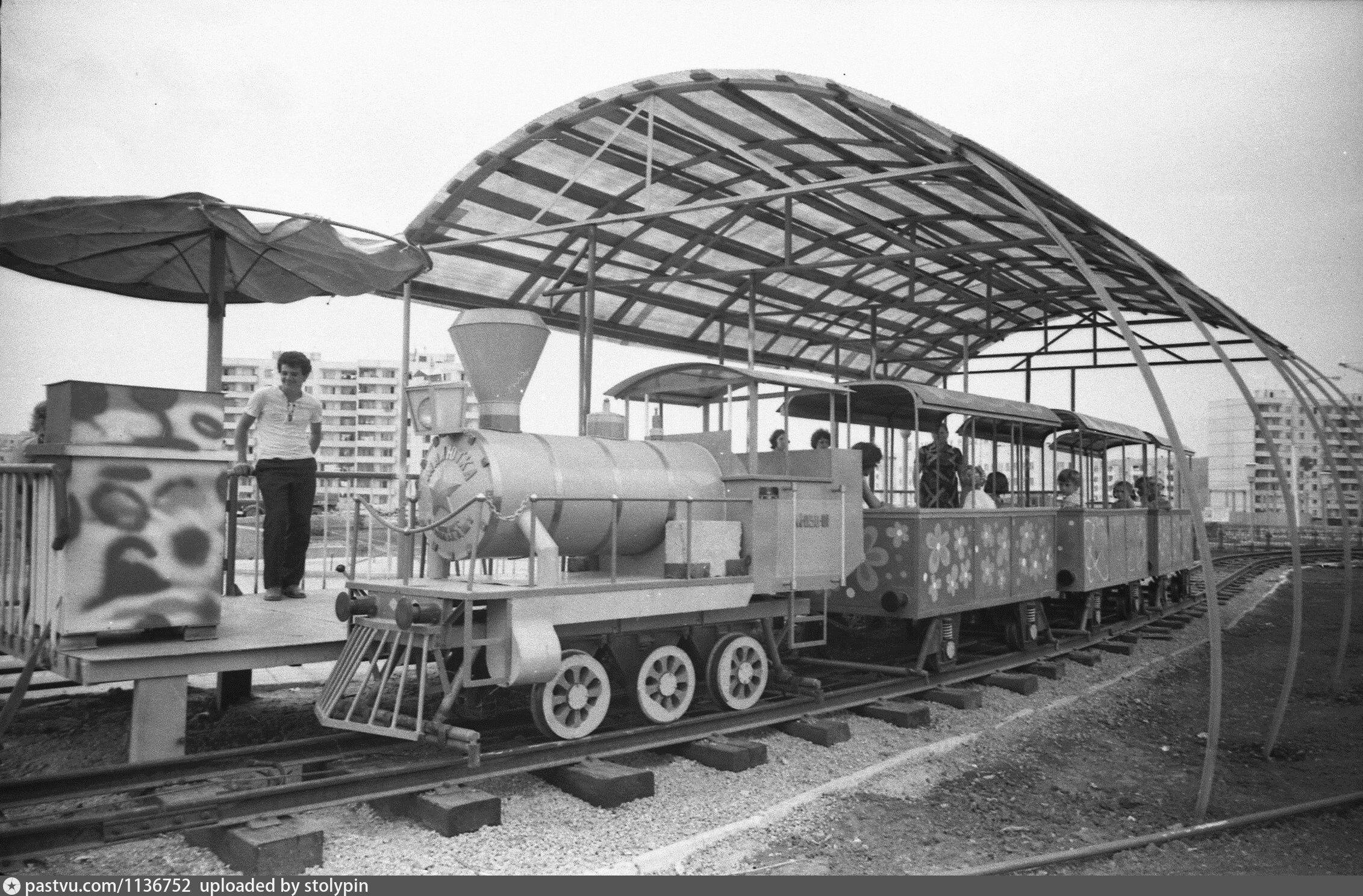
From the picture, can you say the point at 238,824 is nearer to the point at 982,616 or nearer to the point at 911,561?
the point at 911,561

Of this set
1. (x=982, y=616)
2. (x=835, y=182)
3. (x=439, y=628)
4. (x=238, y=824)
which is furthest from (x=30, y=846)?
(x=982, y=616)

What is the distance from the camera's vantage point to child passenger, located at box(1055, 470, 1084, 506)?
45.6ft

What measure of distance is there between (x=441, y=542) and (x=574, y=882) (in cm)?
331

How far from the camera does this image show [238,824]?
5035 mm

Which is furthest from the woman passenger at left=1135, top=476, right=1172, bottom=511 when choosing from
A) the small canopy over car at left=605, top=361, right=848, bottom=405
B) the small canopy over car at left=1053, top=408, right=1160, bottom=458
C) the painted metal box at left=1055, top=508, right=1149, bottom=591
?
the small canopy over car at left=605, top=361, right=848, bottom=405

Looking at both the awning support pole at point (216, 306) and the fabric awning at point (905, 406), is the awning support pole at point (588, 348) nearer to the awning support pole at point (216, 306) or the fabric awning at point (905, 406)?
the fabric awning at point (905, 406)

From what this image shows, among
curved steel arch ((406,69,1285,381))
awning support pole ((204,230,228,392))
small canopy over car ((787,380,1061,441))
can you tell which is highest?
curved steel arch ((406,69,1285,381))

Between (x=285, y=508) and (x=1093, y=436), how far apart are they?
437 inches

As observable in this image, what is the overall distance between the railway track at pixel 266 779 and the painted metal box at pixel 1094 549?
6.40 m

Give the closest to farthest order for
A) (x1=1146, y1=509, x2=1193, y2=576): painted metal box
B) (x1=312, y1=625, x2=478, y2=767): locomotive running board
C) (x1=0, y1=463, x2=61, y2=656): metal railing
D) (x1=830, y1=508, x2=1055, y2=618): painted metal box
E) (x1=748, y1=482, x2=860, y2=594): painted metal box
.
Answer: (x1=0, y1=463, x2=61, y2=656): metal railing
(x1=312, y1=625, x2=478, y2=767): locomotive running board
(x1=748, y1=482, x2=860, y2=594): painted metal box
(x1=830, y1=508, x2=1055, y2=618): painted metal box
(x1=1146, y1=509, x2=1193, y2=576): painted metal box

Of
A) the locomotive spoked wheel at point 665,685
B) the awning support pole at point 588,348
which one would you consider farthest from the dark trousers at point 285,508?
the awning support pole at point 588,348

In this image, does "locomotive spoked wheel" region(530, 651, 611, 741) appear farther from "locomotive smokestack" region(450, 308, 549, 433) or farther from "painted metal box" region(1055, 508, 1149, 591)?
"painted metal box" region(1055, 508, 1149, 591)

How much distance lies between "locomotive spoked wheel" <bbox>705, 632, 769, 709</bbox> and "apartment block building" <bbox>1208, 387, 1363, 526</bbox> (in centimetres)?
525

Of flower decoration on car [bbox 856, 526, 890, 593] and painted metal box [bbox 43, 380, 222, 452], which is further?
flower decoration on car [bbox 856, 526, 890, 593]
